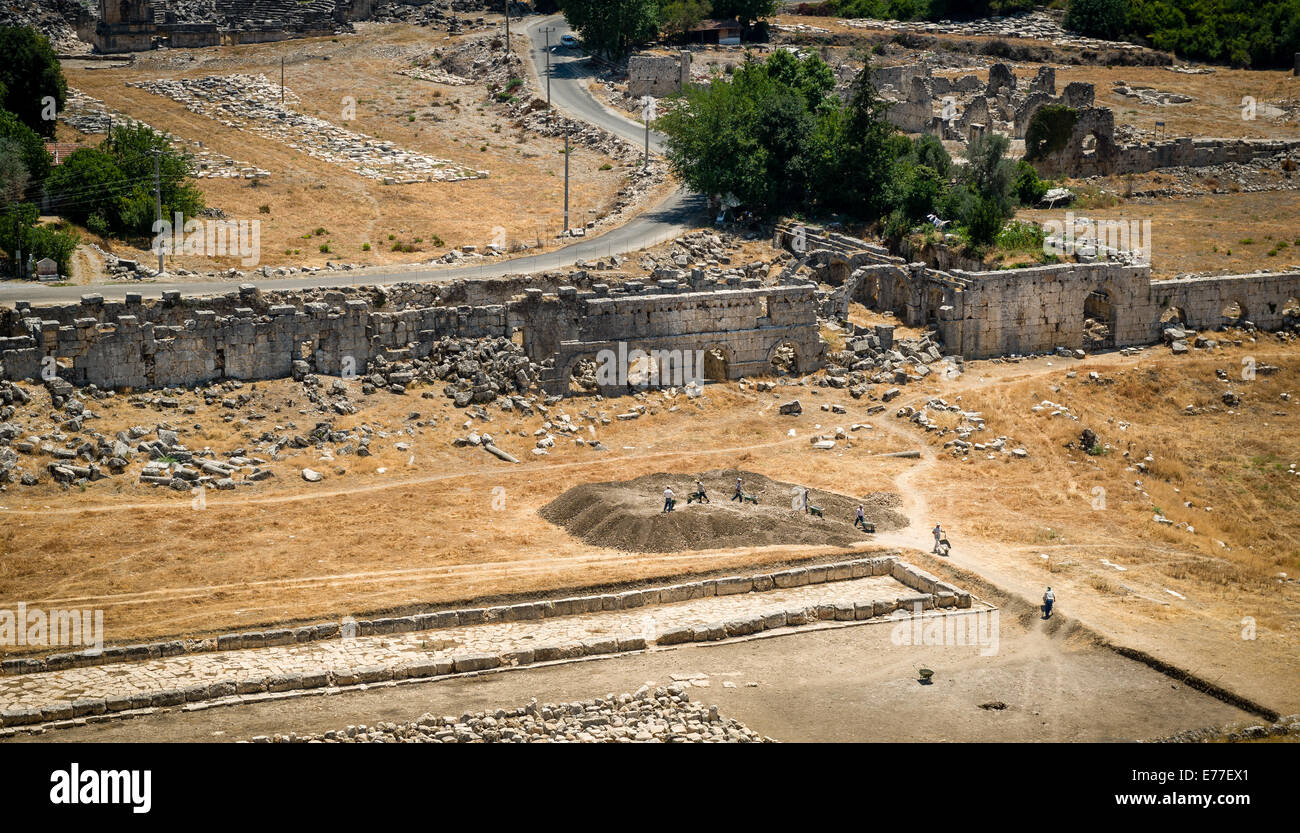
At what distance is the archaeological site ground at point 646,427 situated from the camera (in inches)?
1222

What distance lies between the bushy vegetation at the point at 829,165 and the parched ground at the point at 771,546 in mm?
9079

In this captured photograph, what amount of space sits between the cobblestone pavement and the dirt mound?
260 centimetres

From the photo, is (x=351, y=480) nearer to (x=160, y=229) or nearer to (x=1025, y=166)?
(x=160, y=229)

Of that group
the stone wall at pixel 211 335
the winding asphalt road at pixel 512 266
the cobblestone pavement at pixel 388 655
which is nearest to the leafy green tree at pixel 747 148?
the winding asphalt road at pixel 512 266

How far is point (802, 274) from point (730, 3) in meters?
32.9

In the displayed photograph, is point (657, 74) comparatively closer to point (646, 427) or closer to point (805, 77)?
point (805, 77)

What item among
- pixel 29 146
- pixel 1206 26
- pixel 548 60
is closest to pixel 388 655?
pixel 29 146

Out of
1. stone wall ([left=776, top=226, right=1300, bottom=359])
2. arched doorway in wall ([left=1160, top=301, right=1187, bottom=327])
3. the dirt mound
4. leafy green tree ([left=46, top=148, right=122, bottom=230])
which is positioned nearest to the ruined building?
leafy green tree ([left=46, top=148, right=122, bottom=230])

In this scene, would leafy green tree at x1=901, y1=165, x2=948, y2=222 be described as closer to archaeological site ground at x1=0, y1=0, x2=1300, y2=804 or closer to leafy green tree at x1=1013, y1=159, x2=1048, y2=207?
archaeological site ground at x1=0, y1=0, x2=1300, y2=804

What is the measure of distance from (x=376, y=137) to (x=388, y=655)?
42813 mm

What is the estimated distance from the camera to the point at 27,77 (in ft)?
212

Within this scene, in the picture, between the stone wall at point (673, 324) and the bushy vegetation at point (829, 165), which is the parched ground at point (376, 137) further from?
the stone wall at point (673, 324)

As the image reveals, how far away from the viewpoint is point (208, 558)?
36.3 metres

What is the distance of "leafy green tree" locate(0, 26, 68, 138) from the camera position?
64188mm
